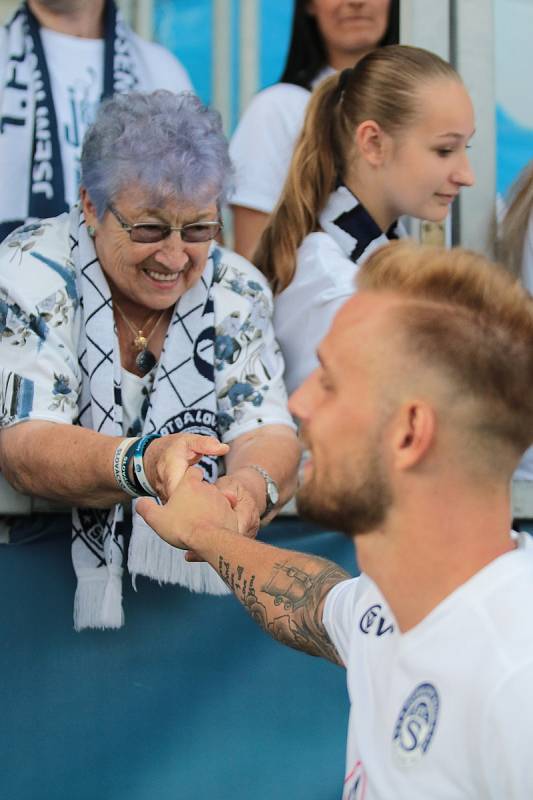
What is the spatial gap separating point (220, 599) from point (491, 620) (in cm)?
131

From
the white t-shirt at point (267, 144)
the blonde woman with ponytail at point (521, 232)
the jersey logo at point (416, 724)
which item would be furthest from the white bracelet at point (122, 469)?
the blonde woman with ponytail at point (521, 232)

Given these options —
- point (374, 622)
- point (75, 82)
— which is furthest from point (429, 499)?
point (75, 82)

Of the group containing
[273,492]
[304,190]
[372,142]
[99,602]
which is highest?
[372,142]

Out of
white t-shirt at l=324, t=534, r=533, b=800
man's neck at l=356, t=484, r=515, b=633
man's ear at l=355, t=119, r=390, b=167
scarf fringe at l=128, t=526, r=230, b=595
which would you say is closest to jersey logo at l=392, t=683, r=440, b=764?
white t-shirt at l=324, t=534, r=533, b=800

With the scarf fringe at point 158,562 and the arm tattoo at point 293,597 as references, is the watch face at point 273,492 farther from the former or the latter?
the arm tattoo at point 293,597

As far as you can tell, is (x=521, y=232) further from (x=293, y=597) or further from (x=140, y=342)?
(x=293, y=597)

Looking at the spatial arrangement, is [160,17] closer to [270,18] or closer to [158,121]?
[270,18]

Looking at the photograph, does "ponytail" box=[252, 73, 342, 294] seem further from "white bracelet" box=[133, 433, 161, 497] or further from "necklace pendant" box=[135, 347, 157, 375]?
"white bracelet" box=[133, 433, 161, 497]

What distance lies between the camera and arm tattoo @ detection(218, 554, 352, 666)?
237cm

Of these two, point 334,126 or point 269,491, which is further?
point 334,126

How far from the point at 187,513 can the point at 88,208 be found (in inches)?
37.3

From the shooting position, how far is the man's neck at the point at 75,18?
389cm

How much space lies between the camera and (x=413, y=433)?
1.93 meters

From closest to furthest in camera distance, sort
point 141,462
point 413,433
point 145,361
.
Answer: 1. point 413,433
2. point 141,462
3. point 145,361
